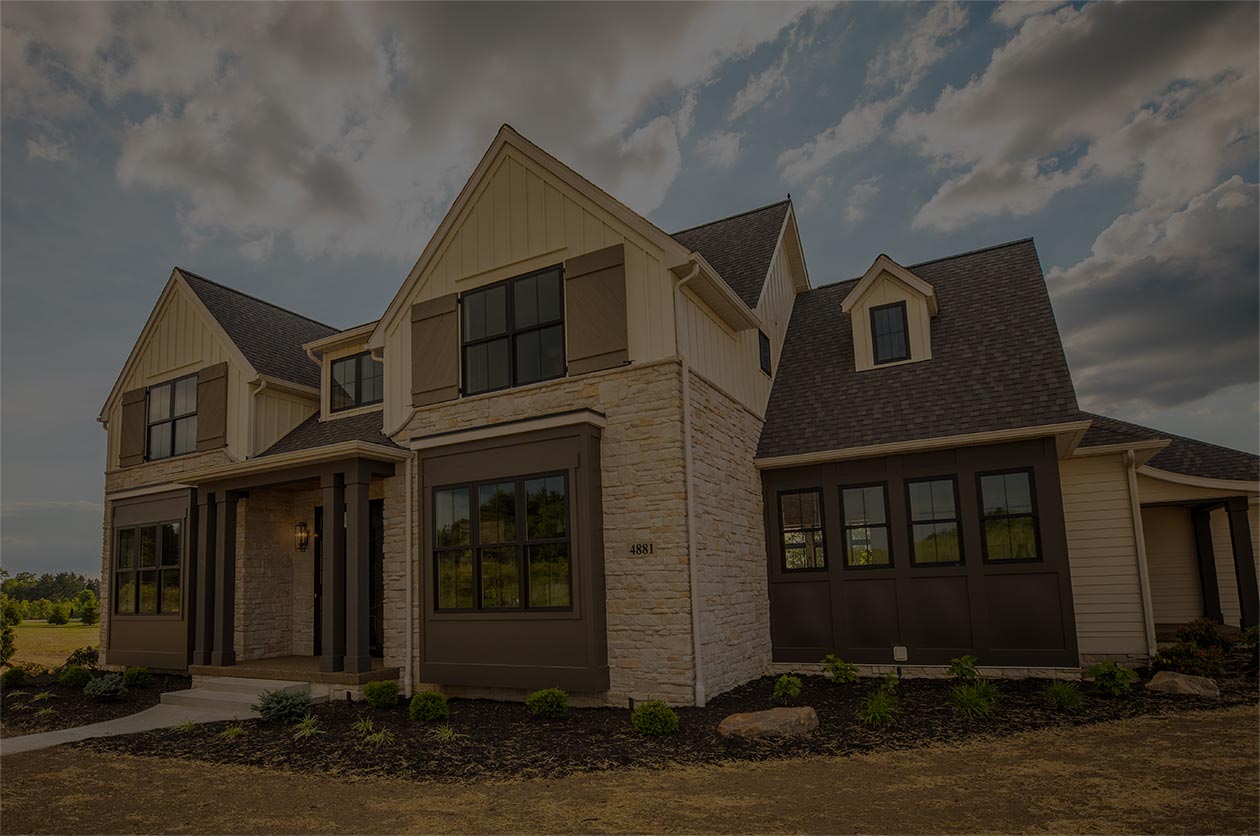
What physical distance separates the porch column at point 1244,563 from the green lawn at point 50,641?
23.4 metres

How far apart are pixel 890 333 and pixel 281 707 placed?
1089 centimetres

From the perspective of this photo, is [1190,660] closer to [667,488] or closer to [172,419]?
[667,488]

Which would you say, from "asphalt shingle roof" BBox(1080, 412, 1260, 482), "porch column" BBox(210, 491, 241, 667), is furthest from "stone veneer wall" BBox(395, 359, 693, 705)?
"asphalt shingle roof" BBox(1080, 412, 1260, 482)

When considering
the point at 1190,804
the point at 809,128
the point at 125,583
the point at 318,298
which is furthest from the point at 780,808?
the point at 318,298

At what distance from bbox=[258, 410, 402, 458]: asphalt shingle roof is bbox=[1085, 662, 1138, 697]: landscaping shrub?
10436 mm

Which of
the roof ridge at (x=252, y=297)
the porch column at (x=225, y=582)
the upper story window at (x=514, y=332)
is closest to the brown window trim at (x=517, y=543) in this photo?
the upper story window at (x=514, y=332)

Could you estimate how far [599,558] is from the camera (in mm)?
9383

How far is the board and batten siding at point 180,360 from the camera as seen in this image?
1429cm

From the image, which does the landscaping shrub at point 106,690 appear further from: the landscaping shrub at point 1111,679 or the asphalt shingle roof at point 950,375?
the landscaping shrub at point 1111,679

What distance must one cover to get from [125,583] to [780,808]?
593 inches

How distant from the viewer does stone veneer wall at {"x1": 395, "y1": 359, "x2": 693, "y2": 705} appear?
9.00 m

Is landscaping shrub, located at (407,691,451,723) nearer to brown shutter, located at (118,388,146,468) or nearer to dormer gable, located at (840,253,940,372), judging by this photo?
dormer gable, located at (840,253,940,372)

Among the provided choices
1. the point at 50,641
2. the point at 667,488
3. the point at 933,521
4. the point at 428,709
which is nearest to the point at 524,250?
the point at 667,488

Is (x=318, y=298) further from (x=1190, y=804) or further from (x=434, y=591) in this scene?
(x=1190, y=804)
